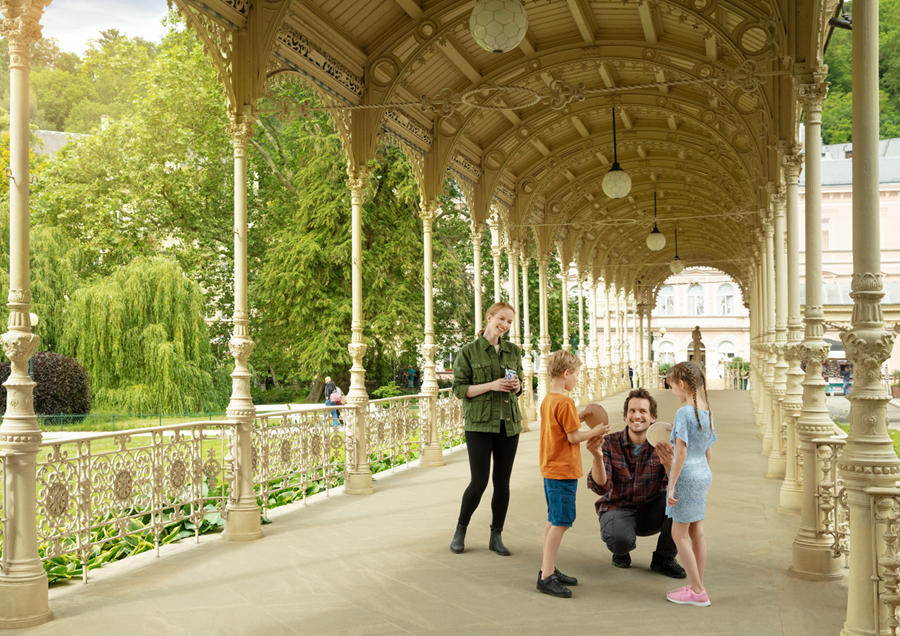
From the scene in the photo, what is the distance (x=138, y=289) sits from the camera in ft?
68.8

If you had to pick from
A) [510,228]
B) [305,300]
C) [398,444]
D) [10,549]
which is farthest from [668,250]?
[10,549]

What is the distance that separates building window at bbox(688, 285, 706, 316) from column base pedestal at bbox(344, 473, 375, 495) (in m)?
52.4

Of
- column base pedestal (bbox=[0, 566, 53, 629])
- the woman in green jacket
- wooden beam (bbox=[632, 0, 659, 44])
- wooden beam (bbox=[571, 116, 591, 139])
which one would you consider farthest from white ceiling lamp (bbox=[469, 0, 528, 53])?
wooden beam (bbox=[571, 116, 591, 139])

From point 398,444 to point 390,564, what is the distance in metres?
5.43

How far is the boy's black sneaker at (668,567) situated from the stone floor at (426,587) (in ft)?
0.25

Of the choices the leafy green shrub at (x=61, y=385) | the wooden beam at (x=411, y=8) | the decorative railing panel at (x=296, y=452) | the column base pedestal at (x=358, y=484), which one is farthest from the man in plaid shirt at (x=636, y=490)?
the leafy green shrub at (x=61, y=385)

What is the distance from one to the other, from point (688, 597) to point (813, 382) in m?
2.24

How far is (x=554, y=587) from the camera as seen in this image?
4.49 metres

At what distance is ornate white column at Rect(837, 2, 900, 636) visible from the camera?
11.9 feet

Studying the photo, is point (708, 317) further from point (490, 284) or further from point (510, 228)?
point (510, 228)

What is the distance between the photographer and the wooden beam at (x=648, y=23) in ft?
29.3

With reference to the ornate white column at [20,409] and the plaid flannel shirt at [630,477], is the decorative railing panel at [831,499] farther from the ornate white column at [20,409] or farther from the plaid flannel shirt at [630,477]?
the ornate white column at [20,409]

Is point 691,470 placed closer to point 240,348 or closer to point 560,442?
point 560,442

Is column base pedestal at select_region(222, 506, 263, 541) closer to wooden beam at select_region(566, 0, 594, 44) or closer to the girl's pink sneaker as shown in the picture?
the girl's pink sneaker
